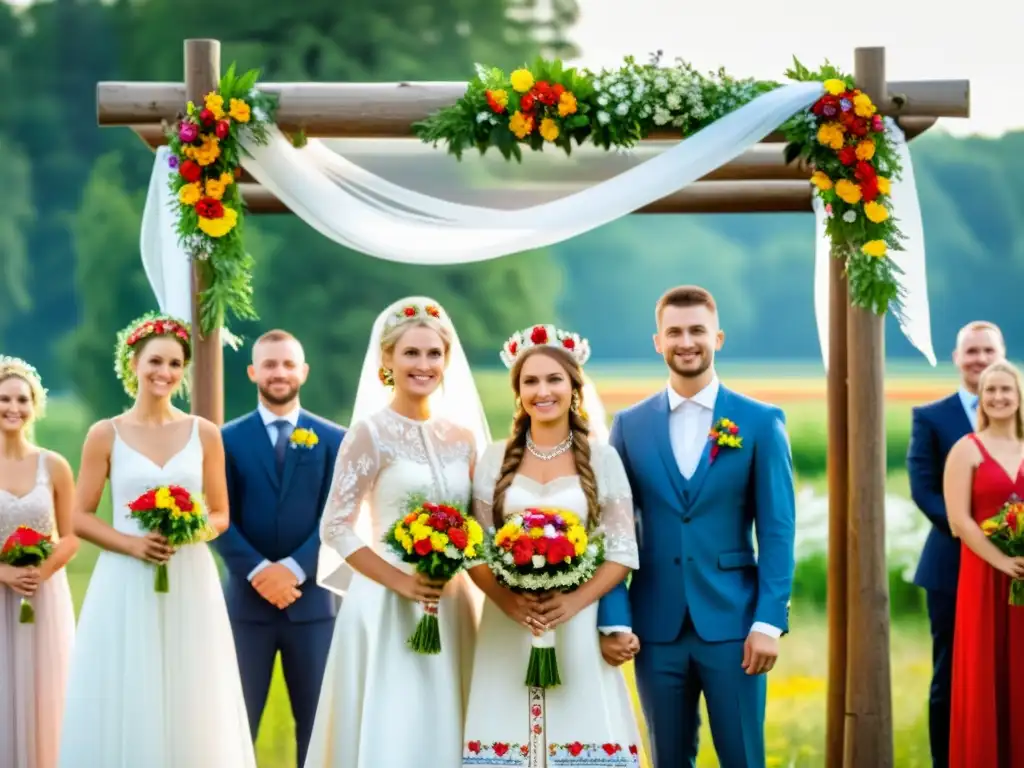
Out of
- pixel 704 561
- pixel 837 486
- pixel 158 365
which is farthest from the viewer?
pixel 837 486

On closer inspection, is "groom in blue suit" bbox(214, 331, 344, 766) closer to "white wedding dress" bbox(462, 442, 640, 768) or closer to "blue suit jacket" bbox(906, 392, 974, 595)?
"white wedding dress" bbox(462, 442, 640, 768)

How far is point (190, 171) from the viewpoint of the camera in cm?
651

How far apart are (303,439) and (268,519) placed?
404 millimetres

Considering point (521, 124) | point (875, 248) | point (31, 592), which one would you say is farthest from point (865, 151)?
point (31, 592)

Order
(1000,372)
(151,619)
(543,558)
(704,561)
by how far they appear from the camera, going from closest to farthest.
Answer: (543,558), (704,561), (151,619), (1000,372)

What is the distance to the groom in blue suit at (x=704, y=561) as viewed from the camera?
225 inches

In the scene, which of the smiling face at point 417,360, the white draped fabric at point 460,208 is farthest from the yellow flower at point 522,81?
the smiling face at point 417,360

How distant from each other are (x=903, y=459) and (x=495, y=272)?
526cm

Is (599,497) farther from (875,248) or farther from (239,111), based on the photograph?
(239,111)

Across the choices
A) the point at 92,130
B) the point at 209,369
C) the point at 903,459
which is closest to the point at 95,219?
the point at 92,130

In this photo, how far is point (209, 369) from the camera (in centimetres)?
679

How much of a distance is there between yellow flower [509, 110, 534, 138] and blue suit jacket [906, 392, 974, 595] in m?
2.39

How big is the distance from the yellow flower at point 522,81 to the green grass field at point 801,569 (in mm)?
6860

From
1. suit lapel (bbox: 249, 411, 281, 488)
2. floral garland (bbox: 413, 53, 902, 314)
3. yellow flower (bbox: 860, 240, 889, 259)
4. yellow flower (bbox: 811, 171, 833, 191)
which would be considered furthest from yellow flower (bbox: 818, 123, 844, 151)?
suit lapel (bbox: 249, 411, 281, 488)
